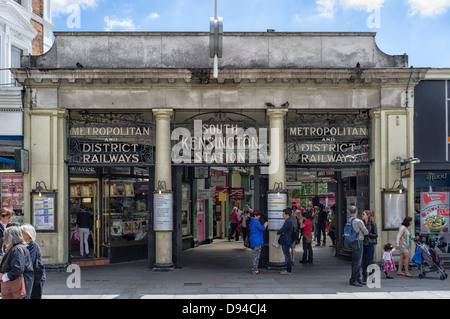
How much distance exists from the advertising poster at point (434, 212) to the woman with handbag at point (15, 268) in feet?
37.7

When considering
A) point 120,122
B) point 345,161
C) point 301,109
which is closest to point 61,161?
point 120,122

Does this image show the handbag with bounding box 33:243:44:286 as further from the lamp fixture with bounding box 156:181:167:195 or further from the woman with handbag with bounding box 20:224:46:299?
the lamp fixture with bounding box 156:181:167:195

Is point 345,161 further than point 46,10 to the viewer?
No

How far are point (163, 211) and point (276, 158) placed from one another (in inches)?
137

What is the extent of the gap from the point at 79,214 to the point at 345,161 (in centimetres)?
813

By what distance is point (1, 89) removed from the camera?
14.4 meters

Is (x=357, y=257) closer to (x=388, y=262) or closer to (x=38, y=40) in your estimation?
(x=388, y=262)

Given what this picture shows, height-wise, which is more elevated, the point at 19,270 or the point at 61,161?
the point at 61,161

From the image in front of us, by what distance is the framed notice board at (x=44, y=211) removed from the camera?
44.8 feet

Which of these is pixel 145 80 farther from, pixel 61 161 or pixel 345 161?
pixel 345 161

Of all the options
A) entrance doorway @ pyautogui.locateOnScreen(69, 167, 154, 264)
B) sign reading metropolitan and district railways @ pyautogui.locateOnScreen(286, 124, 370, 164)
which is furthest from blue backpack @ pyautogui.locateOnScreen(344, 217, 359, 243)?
entrance doorway @ pyautogui.locateOnScreen(69, 167, 154, 264)

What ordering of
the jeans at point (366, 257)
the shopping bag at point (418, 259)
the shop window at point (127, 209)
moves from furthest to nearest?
the shop window at point (127, 209), the shopping bag at point (418, 259), the jeans at point (366, 257)

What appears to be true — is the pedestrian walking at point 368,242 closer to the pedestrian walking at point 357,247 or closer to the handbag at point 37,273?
the pedestrian walking at point 357,247

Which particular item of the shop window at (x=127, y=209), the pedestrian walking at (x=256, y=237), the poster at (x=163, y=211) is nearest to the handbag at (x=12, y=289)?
the poster at (x=163, y=211)
